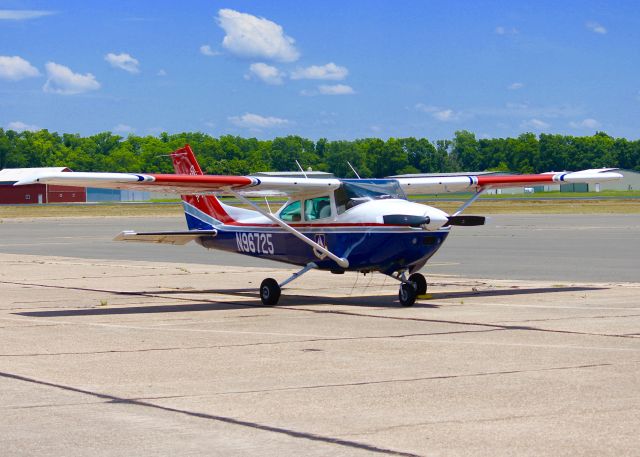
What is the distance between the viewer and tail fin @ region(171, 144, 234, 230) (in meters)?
18.9

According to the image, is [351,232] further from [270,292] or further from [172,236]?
[172,236]

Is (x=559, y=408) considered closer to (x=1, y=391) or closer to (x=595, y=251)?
(x=1, y=391)

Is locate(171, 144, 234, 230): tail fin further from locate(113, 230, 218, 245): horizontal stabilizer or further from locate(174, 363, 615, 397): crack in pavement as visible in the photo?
locate(174, 363, 615, 397): crack in pavement

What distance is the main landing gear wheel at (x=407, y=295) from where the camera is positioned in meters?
15.8

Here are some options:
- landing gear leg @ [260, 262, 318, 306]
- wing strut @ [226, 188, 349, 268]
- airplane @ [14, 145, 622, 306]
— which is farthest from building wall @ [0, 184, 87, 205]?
landing gear leg @ [260, 262, 318, 306]

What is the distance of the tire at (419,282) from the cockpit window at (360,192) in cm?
122

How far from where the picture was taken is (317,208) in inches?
667

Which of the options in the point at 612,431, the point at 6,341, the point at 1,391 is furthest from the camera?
the point at 6,341

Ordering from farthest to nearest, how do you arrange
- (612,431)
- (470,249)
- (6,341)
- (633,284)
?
(470,249), (633,284), (6,341), (612,431)

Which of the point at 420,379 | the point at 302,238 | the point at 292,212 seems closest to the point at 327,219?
the point at 302,238

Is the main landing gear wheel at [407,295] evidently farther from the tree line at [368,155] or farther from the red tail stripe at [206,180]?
the tree line at [368,155]

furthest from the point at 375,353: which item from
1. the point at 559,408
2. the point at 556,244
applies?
the point at 556,244

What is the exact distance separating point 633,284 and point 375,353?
31.1ft

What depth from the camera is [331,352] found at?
440 inches
